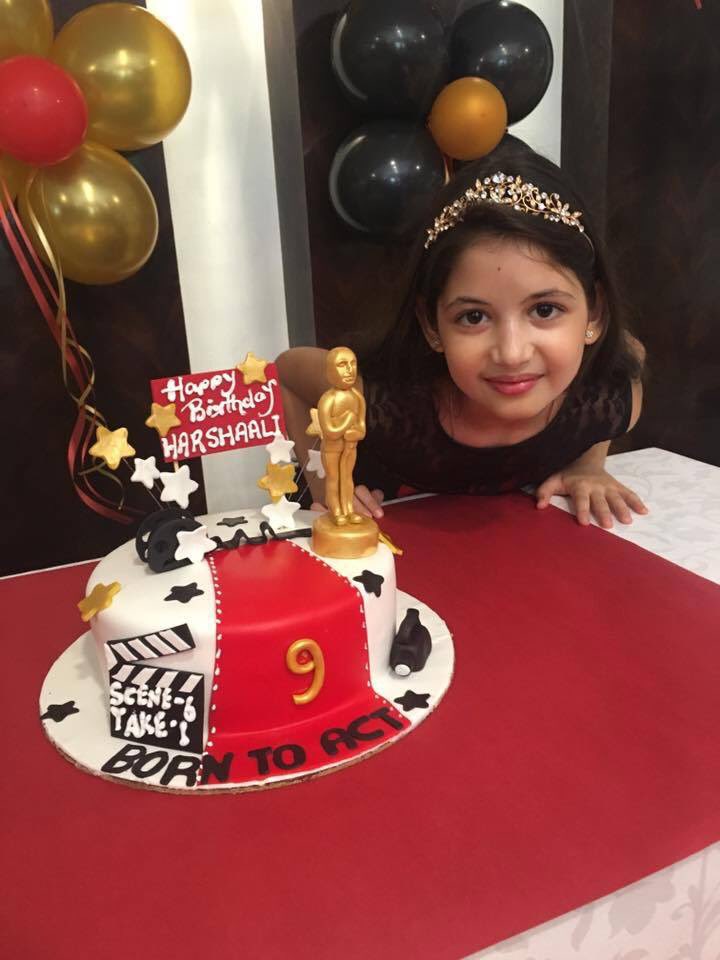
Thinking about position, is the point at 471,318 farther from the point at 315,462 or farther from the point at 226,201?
the point at 226,201

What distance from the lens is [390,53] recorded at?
82.4 inches

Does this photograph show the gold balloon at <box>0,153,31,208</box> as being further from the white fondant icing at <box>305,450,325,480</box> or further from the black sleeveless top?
the white fondant icing at <box>305,450,325,480</box>

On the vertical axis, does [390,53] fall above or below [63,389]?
above

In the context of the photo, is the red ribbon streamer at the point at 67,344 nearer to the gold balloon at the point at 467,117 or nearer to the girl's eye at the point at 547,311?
the girl's eye at the point at 547,311

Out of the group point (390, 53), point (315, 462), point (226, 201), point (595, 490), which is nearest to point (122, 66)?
point (390, 53)

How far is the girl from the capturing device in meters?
1.31

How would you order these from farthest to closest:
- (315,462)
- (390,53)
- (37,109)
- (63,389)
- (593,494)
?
(63,389) → (390,53) → (37,109) → (593,494) → (315,462)

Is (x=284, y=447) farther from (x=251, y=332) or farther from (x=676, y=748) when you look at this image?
(x=251, y=332)

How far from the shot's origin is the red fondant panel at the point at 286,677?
34.4 inches

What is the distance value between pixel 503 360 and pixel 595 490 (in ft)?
1.34

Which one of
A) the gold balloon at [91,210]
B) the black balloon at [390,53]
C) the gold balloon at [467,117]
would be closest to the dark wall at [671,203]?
the gold balloon at [467,117]

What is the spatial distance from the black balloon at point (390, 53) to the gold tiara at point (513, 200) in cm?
92

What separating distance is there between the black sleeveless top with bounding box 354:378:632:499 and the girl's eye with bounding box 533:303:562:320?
345mm

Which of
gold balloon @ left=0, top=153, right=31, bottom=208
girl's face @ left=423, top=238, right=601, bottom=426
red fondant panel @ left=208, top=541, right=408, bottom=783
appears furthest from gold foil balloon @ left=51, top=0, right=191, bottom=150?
red fondant panel @ left=208, top=541, right=408, bottom=783
